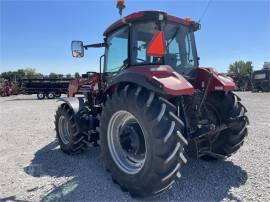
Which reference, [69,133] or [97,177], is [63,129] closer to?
[69,133]

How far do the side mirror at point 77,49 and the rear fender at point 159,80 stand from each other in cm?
201

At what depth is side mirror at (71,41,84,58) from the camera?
5.04m

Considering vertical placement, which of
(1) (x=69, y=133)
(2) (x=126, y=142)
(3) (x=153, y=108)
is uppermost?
(3) (x=153, y=108)

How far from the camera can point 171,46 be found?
4031 millimetres

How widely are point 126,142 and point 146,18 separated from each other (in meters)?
1.75

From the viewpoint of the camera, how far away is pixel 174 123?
2936mm

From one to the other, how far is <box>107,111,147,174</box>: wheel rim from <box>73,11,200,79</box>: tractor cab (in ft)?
2.81

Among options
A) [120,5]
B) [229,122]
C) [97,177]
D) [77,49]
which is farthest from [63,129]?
[229,122]

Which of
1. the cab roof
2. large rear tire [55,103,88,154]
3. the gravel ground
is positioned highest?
the cab roof

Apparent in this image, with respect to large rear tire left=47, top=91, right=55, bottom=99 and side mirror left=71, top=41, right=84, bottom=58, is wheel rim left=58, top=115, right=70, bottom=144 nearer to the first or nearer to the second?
side mirror left=71, top=41, right=84, bottom=58

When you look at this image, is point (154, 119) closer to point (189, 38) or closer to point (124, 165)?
point (124, 165)

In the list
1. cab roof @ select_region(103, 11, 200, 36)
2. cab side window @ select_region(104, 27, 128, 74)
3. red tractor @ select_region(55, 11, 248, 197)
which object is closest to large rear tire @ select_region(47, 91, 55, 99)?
red tractor @ select_region(55, 11, 248, 197)

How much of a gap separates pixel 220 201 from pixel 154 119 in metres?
1.29

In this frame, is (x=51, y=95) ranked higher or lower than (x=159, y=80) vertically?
lower
